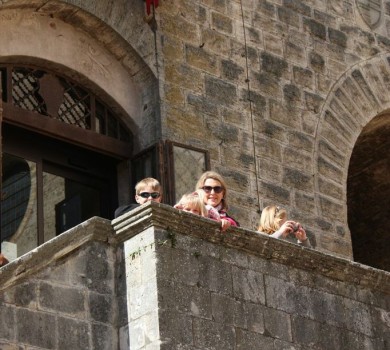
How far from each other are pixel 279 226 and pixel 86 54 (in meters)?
3.61

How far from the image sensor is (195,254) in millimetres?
10250

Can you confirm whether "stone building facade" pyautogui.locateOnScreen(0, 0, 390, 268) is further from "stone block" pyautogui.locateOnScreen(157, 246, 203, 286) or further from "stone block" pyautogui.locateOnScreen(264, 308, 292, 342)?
"stone block" pyautogui.locateOnScreen(157, 246, 203, 286)

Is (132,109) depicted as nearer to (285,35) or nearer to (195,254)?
(285,35)

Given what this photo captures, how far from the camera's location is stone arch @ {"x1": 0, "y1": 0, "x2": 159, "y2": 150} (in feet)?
45.2

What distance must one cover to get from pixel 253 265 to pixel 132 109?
4299mm

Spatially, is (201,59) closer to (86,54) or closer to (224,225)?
(86,54)

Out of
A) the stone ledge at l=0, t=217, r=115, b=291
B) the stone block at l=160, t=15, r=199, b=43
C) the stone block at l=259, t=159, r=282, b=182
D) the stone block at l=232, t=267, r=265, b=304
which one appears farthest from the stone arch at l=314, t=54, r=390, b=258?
the stone ledge at l=0, t=217, r=115, b=291

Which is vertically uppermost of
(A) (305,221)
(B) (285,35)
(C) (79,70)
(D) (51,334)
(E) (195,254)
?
(B) (285,35)

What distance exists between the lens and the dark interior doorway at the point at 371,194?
1781 cm

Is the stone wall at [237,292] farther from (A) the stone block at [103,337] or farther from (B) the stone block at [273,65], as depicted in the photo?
(B) the stone block at [273,65]

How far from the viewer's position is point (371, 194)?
1938cm

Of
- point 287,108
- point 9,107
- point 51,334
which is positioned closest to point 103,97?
point 9,107

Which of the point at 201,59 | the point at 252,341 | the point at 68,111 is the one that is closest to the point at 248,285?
the point at 252,341

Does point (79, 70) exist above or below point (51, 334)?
above
